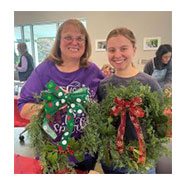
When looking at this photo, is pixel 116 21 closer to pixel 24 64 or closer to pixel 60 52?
pixel 60 52

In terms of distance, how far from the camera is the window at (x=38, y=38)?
2.64 feet

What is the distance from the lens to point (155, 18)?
788mm

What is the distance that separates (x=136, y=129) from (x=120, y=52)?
13.1 inches

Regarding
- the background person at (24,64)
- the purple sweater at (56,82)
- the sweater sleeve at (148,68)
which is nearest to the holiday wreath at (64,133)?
the purple sweater at (56,82)

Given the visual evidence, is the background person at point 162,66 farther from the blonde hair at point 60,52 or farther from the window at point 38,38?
the window at point 38,38

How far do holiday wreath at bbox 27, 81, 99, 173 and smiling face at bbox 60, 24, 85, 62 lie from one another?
5.8 inches

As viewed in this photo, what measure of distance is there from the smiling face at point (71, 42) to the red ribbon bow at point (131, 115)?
10.5 inches

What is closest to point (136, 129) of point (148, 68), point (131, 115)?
point (131, 115)

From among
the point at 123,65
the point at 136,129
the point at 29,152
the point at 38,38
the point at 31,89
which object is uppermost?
the point at 38,38

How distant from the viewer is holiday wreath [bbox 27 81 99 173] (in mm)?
743

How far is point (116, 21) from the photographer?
0.77m
